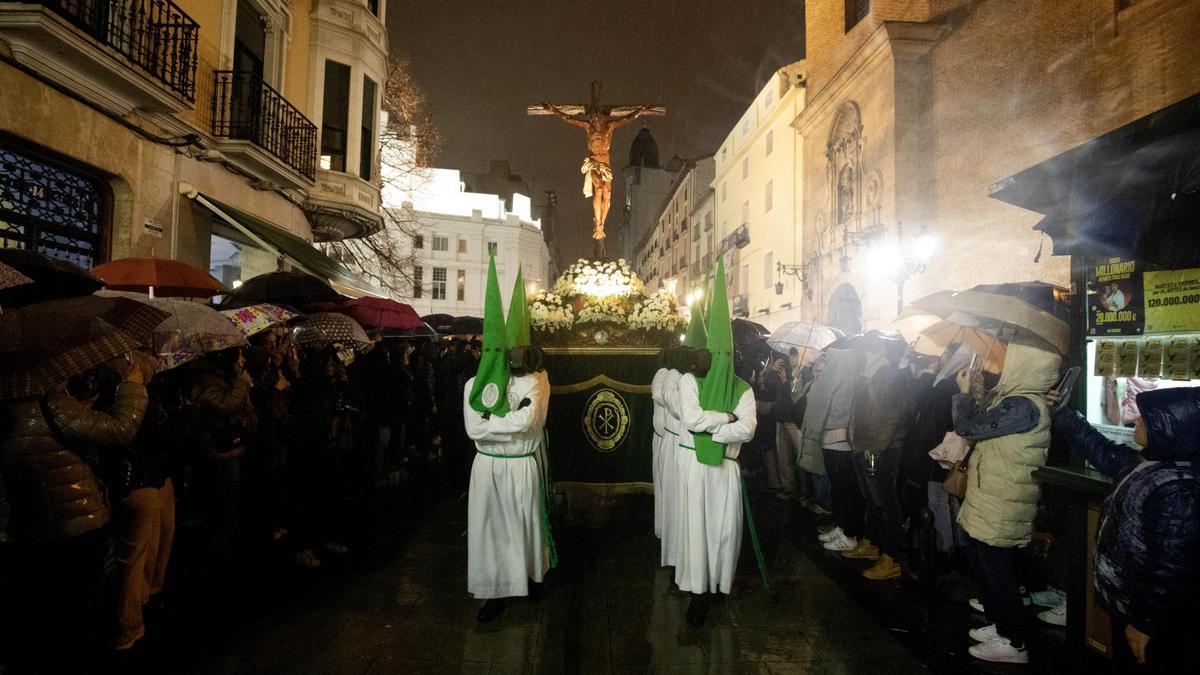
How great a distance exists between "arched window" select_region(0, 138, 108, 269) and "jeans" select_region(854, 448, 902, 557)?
351 inches

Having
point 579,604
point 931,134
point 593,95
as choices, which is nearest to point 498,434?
point 579,604

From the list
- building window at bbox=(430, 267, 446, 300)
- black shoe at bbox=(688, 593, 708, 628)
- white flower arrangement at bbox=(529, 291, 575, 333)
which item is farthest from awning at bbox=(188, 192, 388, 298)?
building window at bbox=(430, 267, 446, 300)

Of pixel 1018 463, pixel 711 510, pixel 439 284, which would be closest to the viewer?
pixel 1018 463

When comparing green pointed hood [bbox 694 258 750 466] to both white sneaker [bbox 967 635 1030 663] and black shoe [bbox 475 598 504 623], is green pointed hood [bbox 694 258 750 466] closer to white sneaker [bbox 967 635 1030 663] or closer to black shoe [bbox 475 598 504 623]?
black shoe [bbox 475 598 504 623]

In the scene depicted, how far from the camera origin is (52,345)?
314cm

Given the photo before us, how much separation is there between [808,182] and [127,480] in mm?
20307

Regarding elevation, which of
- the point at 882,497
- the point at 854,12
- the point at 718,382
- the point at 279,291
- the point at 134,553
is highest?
Answer: the point at 854,12

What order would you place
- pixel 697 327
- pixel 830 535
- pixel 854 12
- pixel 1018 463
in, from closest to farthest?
pixel 1018 463 → pixel 697 327 → pixel 830 535 → pixel 854 12

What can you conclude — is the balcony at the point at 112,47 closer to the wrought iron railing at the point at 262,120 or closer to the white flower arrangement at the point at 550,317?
the wrought iron railing at the point at 262,120

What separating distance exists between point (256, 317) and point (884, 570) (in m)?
7.07

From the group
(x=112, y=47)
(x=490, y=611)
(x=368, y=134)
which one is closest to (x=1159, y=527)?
(x=490, y=611)

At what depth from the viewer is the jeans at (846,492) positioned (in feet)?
22.0

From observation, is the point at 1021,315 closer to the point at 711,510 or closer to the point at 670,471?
the point at 711,510

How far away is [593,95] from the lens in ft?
35.9
